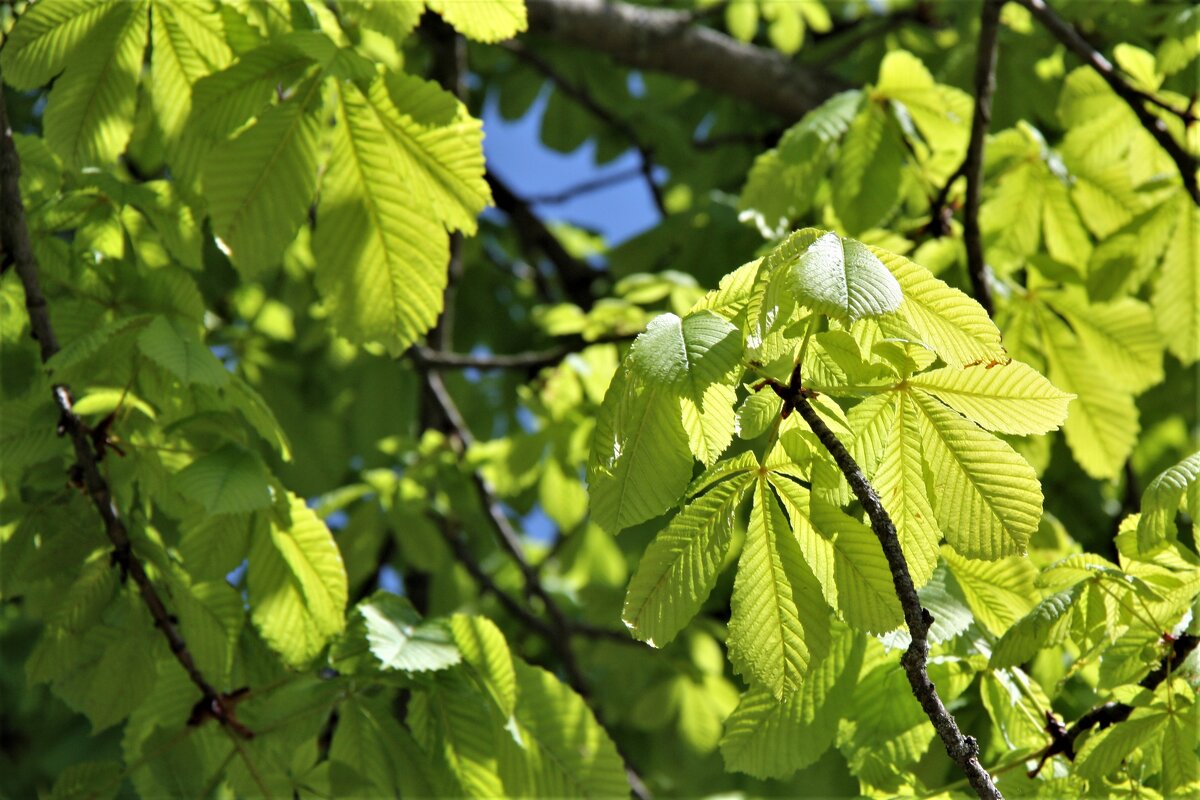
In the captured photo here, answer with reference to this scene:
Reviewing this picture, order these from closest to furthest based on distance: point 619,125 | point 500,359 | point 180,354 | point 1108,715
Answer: point 1108,715 → point 180,354 → point 500,359 → point 619,125

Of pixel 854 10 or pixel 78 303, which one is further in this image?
pixel 854 10

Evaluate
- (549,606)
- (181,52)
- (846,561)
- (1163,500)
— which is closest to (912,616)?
(846,561)

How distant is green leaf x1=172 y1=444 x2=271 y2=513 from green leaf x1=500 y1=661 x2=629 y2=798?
0.48 meters

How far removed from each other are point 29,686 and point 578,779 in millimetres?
919

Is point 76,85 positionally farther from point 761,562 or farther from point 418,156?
point 761,562

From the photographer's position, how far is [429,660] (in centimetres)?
153

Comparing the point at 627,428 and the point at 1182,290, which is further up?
the point at 627,428

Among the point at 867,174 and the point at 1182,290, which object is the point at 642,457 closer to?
the point at 867,174

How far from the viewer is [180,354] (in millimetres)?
1509

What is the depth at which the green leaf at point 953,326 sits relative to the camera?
3.50ft

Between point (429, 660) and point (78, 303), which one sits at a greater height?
point (78, 303)

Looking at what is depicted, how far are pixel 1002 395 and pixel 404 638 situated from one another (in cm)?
88

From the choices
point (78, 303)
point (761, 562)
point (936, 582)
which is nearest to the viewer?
point (761, 562)

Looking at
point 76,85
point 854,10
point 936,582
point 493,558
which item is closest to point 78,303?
point 76,85
